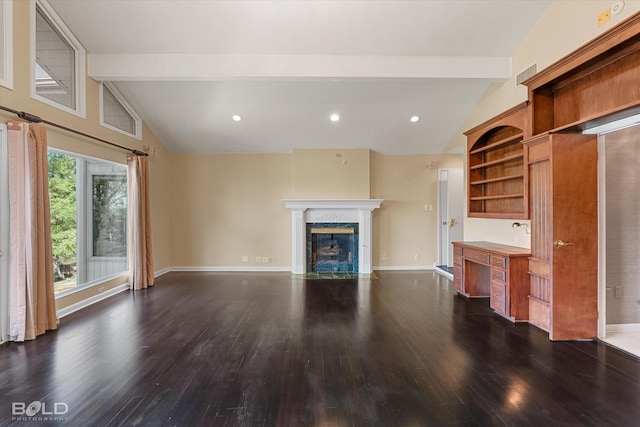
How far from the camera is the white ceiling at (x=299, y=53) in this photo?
11.5 feet

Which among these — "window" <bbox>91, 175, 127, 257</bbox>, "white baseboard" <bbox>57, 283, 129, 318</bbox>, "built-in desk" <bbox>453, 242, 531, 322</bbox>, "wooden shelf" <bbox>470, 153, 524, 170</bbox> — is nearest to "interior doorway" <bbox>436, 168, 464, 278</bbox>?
"wooden shelf" <bbox>470, 153, 524, 170</bbox>

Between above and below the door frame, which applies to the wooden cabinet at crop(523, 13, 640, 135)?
above

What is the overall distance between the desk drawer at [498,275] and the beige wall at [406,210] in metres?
2.77

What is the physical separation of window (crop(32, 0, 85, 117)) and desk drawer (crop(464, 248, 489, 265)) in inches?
229

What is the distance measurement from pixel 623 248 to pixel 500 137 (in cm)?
209

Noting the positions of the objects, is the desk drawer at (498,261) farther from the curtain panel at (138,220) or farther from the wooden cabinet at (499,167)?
the curtain panel at (138,220)

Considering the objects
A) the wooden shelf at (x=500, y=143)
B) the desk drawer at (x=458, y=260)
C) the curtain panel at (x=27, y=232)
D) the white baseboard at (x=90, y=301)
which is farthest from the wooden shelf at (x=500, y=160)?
the white baseboard at (x=90, y=301)

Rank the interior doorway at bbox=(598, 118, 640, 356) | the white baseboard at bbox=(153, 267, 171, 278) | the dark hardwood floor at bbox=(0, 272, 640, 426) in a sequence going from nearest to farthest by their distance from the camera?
the dark hardwood floor at bbox=(0, 272, 640, 426)
the interior doorway at bbox=(598, 118, 640, 356)
the white baseboard at bbox=(153, 267, 171, 278)

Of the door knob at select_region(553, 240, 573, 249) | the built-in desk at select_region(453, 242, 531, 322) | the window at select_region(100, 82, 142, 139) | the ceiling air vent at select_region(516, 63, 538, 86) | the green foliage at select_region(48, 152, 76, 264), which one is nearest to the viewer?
the door knob at select_region(553, 240, 573, 249)

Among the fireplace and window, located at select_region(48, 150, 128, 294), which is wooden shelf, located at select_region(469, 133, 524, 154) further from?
window, located at select_region(48, 150, 128, 294)

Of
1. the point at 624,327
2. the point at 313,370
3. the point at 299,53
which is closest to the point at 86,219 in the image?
the point at 299,53

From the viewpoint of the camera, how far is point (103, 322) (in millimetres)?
3578

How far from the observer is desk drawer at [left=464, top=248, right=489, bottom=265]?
4035 millimetres

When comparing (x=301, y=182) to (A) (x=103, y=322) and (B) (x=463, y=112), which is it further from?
(A) (x=103, y=322)
